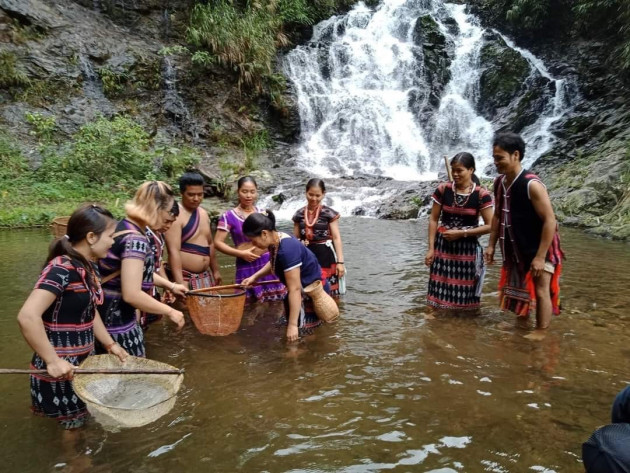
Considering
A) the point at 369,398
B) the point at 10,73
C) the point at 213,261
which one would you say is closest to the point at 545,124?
the point at 213,261

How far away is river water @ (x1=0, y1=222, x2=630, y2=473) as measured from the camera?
8.63ft

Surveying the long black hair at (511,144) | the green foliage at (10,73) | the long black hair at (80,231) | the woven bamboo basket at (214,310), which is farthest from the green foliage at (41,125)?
the long black hair at (511,144)

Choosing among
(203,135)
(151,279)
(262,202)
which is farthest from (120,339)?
(203,135)

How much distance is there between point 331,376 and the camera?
3.65 meters

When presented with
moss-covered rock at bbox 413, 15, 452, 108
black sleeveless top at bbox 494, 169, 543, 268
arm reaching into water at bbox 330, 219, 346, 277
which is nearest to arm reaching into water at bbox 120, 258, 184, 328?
arm reaching into water at bbox 330, 219, 346, 277

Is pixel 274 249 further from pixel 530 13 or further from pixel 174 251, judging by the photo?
pixel 530 13

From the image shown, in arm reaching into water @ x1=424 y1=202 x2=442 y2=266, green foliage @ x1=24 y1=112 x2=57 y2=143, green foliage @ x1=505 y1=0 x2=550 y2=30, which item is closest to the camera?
arm reaching into water @ x1=424 y1=202 x2=442 y2=266

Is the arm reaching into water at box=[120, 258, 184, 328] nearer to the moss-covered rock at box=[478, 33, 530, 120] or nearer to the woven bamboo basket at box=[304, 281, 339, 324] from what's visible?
the woven bamboo basket at box=[304, 281, 339, 324]

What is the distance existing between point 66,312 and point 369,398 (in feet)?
6.52

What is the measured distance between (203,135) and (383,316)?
1477cm

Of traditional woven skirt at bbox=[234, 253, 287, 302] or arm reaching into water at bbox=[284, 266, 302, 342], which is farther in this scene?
traditional woven skirt at bbox=[234, 253, 287, 302]

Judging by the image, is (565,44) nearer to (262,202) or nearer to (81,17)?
(262,202)

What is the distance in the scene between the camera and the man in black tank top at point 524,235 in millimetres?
4014

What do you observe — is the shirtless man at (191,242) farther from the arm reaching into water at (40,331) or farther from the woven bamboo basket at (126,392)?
the arm reaching into water at (40,331)
